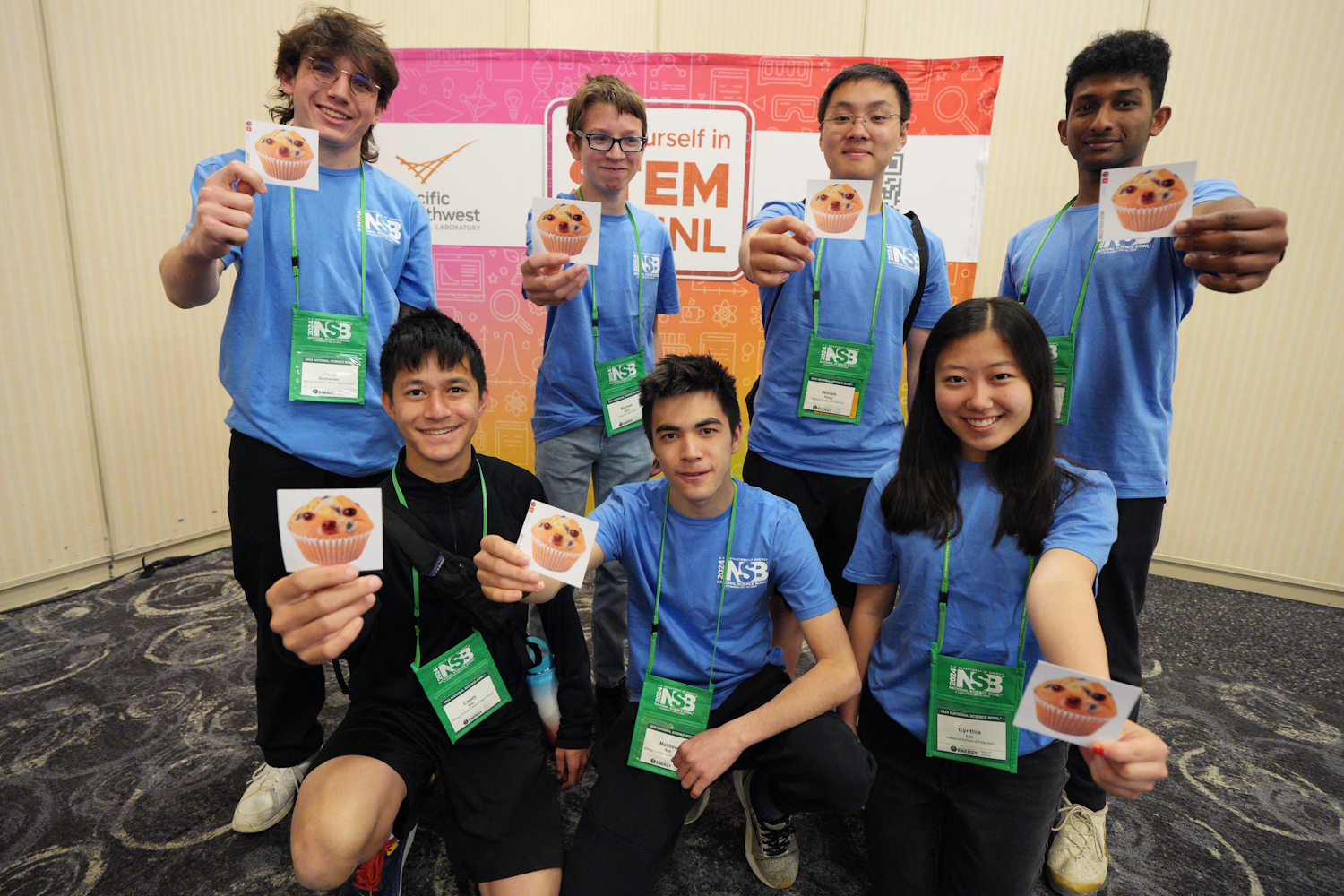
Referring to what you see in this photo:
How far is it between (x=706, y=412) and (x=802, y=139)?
2.57 meters

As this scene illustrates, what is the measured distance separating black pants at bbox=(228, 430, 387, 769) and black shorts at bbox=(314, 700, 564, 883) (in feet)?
0.85

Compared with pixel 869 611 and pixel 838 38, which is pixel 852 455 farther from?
pixel 838 38

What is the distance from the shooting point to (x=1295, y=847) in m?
1.88

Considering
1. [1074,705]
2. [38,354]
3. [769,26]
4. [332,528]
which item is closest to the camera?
[1074,705]

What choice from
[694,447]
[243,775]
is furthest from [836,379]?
[243,775]

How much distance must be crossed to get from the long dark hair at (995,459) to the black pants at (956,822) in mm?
514

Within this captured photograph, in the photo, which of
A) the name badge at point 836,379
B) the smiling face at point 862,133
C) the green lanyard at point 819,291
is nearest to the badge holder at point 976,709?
the name badge at point 836,379

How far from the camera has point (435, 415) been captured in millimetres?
1587

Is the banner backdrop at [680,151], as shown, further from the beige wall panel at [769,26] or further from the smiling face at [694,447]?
the smiling face at [694,447]

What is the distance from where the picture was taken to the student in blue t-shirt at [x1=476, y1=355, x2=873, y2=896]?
4.97 feet

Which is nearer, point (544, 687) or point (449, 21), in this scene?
point (544, 687)

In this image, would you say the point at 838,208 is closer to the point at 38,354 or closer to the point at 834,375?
the point at 834,375

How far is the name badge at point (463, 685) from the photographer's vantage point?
1568mm

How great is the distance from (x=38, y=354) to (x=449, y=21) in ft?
9.71
